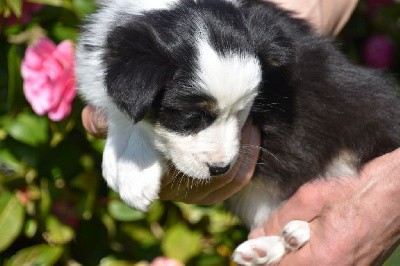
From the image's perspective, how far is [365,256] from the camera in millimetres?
3705

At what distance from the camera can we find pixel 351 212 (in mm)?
3641

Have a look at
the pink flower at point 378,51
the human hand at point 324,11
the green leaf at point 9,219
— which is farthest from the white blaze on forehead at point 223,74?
the pink flower at point 378,51

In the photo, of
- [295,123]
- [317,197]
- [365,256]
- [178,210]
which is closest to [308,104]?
[295,123]

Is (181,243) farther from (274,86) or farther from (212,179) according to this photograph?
(274,86)

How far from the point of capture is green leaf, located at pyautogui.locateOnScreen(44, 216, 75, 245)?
441 centimetres

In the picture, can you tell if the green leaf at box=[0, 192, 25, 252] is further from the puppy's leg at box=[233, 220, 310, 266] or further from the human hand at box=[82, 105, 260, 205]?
the puppy's leg at box=[233, 220, 310, 266]

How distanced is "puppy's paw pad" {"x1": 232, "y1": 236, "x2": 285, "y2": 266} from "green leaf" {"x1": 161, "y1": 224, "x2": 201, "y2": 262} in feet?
2.63

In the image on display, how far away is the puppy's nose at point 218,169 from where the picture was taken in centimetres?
308

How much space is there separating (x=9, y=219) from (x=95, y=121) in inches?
31.7

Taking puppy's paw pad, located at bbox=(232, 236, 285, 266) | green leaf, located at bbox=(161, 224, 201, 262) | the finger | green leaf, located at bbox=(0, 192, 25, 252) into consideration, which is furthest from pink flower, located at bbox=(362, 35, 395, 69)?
green leaf, located at bbox=(0, 192, 25, 252)

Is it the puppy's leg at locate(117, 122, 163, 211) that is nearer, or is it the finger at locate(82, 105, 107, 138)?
the puppy's leg at locate(117, 122, 163, 211)

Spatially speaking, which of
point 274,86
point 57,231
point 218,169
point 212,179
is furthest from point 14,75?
point 218,169

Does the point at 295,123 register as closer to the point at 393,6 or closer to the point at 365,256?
the point at 365,256

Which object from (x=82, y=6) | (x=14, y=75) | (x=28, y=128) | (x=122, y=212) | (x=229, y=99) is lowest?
(x=122, y=212)
